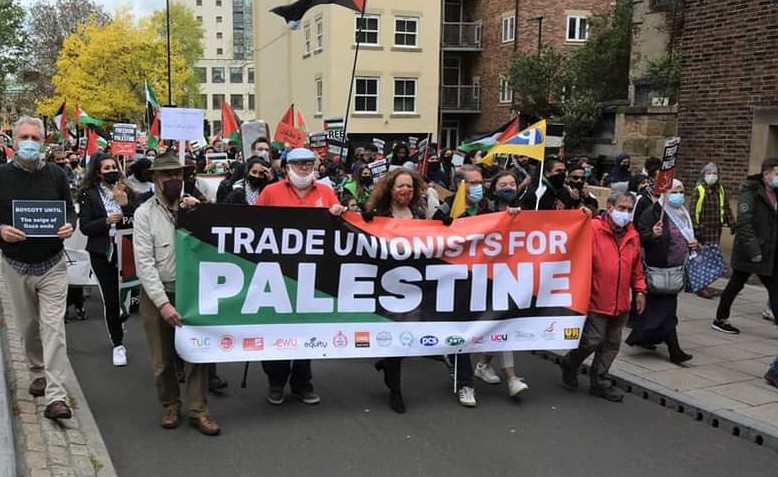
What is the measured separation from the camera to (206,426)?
4.91m

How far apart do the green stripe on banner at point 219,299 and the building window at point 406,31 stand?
30.9 meters

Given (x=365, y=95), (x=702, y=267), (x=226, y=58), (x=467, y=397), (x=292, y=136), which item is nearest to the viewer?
(x=467, y=397)

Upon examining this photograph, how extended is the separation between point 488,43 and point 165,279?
1315 inches

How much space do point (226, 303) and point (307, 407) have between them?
3.56 ft

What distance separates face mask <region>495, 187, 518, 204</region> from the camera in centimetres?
594

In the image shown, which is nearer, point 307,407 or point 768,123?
point 307,407

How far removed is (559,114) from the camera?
87.8 feet

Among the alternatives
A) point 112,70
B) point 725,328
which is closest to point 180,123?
point 725,328

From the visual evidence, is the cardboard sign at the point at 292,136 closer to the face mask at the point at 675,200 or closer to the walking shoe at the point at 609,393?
the face mask at the point at 675,200

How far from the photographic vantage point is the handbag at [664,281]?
671 cm

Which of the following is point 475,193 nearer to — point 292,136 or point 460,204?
point 460,204

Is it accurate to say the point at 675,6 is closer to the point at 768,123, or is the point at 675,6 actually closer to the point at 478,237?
the point at 768,123

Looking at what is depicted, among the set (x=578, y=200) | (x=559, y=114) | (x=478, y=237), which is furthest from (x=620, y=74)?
(x=478, y=237)

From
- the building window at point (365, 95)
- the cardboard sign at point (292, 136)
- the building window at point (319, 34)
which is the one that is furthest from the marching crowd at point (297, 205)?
the building window at point (319, 34)
